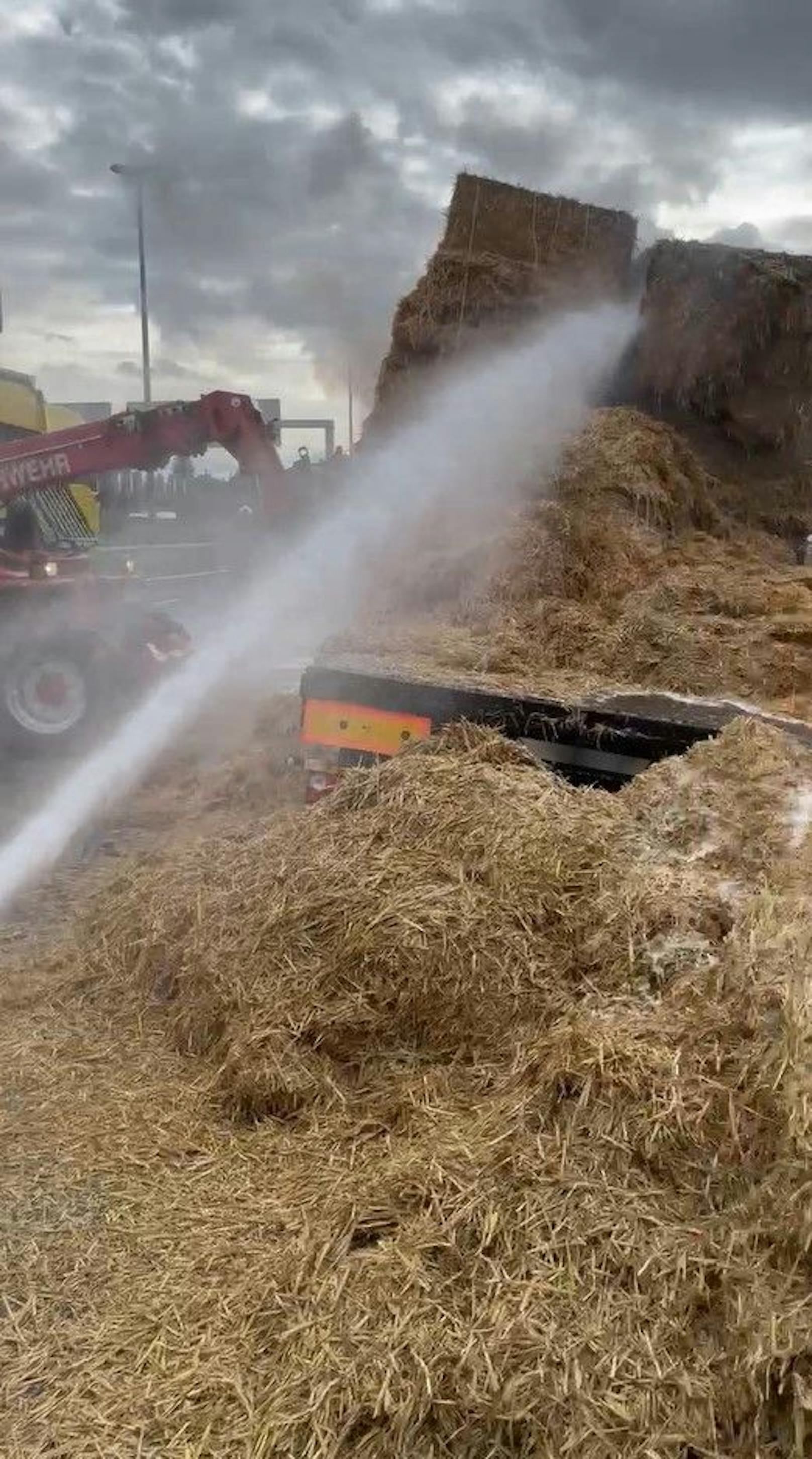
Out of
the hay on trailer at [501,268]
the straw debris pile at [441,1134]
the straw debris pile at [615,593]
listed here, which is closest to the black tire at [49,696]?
the straw debris pile at [615,593]

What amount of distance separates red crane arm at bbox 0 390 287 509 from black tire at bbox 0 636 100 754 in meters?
1.26

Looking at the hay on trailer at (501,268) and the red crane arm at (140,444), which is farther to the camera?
the red crane arm at (140,444)

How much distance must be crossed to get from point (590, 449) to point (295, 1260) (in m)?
5.08

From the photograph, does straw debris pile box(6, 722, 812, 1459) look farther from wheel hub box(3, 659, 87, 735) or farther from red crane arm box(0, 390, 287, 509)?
red crane arm box(0, 390, 287, 509)

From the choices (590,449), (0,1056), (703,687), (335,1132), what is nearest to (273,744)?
(590,449)

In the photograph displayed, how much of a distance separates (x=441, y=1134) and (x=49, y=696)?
5925mm

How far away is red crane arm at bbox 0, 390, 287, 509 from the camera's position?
27.0 feet

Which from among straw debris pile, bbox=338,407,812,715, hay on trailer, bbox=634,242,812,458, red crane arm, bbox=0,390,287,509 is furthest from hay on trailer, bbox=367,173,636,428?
red crane arm, bbox=0,390,287,509

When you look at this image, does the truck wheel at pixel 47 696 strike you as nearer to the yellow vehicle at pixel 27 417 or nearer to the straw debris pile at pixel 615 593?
the yellow vehicle at pixel 27 417

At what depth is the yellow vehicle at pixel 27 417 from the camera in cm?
952

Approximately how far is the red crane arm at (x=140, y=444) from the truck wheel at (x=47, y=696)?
128 cm

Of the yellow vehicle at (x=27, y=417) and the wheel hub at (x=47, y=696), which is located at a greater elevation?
the yellow vehicle at (x=27, y=417)

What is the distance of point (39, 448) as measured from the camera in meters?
8.24

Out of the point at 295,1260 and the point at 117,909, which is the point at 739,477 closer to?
the point at 117,909
